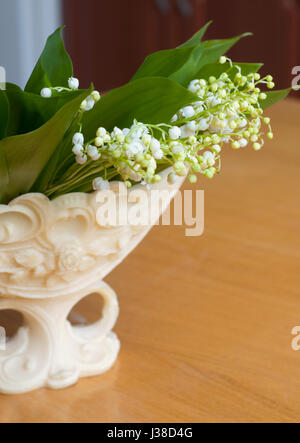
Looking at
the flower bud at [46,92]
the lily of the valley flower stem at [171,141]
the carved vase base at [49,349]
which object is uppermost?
the flower bud at [46,92]

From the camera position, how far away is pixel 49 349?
748 mm

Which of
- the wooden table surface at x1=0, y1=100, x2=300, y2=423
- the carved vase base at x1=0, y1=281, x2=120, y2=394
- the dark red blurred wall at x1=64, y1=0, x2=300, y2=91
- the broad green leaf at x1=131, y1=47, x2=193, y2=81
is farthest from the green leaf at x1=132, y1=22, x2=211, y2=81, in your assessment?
the dark red blurred wall at x1=64, y1=0, x2=300, y2=91

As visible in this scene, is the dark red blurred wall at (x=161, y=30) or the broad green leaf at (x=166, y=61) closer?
the broad green leaf at (x=166, y=61)

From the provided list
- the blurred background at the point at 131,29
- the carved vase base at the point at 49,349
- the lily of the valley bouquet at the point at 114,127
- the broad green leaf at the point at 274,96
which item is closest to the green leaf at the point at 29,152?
the lily of the valley bouquet at the point at 114,127

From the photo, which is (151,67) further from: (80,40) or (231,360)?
(80,40)

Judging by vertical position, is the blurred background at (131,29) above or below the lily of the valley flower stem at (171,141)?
below

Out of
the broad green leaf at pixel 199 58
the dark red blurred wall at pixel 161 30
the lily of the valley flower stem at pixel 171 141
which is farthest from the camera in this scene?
the dark red blurred wall at pixel 161 30

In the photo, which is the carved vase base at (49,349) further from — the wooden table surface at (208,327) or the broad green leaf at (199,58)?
the broad green leaf at (199,58)

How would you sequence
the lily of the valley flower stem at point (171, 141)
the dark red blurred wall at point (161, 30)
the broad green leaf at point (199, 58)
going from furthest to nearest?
the dark red blurred wall at point (161, 30), the broad green leaf at point (199, 58), the lily of the valley flower stem at point (171, 141)

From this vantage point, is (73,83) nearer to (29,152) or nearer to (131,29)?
(29,152)

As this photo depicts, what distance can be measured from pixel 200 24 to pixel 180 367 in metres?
2.70

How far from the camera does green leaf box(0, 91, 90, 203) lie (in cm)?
56

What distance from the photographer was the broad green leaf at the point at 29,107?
1.95 ft
